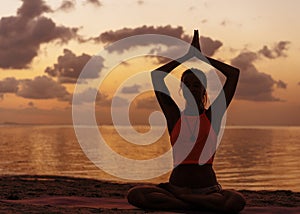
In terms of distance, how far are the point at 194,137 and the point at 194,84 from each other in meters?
0.84

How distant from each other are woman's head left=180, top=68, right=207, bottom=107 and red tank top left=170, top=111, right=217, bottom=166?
1.10 feet

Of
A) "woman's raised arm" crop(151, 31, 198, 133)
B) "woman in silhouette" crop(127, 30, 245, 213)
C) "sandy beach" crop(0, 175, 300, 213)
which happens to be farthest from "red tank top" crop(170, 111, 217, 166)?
"sandy beach" crop(0, 175, 300, 213)

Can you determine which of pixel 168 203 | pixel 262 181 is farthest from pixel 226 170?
pixel 168 203

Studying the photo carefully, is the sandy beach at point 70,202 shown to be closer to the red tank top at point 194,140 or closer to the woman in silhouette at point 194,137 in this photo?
the woman in silhouette at point 194,137

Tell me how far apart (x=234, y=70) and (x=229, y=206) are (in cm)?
219

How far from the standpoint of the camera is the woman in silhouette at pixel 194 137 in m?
7.40

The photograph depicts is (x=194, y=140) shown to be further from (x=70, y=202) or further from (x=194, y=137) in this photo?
(x=70, y=202)

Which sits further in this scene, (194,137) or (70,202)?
(70,202)

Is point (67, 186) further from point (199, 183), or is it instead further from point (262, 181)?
point (262, 181)

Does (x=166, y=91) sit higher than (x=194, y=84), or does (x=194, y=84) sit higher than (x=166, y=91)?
(x=194, y=84)

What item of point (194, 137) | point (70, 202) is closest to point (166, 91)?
point (194, 137)

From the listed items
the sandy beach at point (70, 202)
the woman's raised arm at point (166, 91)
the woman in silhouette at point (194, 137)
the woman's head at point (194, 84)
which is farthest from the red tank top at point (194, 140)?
the sandy beach at point (70, 202)

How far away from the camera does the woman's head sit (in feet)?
24.1

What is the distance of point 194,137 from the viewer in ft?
24.2
